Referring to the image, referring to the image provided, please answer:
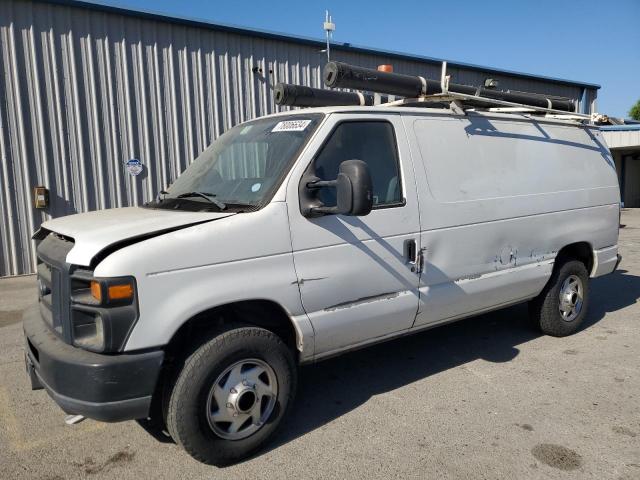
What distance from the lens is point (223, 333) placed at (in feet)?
10.0

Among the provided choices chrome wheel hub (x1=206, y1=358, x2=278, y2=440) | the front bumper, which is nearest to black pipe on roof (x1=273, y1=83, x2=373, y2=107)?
chrome wheel hub (x1=206, y1=358, x2=278, y2=440)

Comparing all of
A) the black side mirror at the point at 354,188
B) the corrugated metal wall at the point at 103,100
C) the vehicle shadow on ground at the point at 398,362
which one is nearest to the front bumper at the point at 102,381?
the vehicle shadow on ground at the point at 398,362

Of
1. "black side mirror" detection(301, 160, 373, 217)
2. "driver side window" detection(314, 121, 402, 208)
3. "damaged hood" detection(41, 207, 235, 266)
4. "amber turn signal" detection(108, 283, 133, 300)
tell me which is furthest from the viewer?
"driver side window" detection(314, 121, 402, 208)

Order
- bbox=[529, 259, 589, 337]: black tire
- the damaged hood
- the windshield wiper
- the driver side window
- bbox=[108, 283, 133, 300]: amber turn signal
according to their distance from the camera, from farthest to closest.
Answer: bbox=[529, 259, 589, 337]: black tire
the driver side window
the windshield wiper
the damaged hood
bbox=[108, 283, 133, 300]: amber turn signal

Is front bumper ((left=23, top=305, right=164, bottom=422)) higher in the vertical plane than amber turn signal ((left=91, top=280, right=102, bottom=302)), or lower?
lower

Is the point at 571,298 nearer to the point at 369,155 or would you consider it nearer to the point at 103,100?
the point at 369,155

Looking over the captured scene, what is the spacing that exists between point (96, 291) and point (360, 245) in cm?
166

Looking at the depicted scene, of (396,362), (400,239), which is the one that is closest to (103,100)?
(396,362)

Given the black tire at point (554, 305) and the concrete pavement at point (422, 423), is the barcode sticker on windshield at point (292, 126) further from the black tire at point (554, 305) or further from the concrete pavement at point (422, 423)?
the black tire at point (554, 305)

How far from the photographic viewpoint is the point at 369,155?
3.74 m

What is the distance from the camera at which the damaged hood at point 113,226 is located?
2770 millimetres

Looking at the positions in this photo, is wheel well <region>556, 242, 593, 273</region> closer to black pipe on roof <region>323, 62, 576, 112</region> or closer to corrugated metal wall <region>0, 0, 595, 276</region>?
black pipe on roof <region>323, 62, 576, 112</region>

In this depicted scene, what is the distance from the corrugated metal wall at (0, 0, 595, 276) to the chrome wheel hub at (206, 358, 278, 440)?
7.44 m

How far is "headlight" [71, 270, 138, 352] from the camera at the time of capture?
267 centimetres
